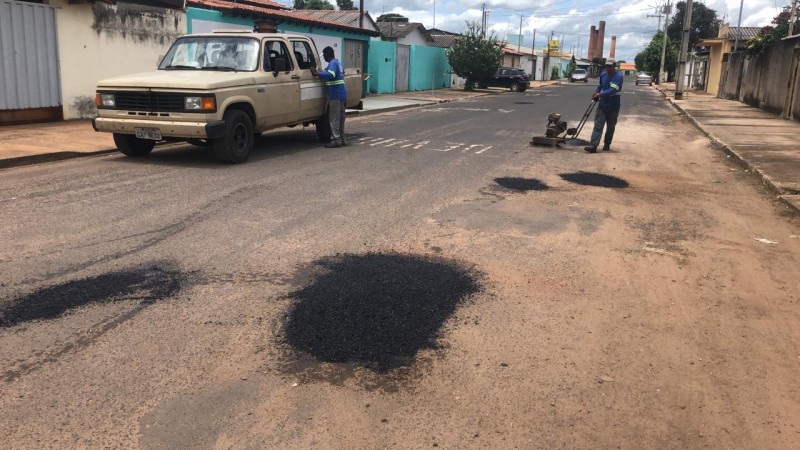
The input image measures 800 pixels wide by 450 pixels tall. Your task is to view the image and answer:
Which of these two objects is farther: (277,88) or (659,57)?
(659,57)

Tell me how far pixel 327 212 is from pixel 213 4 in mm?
14200

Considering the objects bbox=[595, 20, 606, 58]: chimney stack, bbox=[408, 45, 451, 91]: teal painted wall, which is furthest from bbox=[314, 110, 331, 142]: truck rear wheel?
bbox=[595, 20, 606, 58]: chimney stack

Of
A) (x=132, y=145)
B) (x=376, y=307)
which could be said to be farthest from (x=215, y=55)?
(x=376, y=307)

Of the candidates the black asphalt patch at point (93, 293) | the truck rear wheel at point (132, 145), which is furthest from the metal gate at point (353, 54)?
the black asphalt patch at point (93, 293)

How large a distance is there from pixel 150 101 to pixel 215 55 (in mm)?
1499

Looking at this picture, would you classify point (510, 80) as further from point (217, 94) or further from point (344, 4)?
point (344, 4)

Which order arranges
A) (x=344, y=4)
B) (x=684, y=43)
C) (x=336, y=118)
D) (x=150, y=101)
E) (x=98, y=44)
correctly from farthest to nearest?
(x=344, y=4) < (x=684, y=43) < (x=98, y=44) < (x=336, y=118) < (x=150, y=101)

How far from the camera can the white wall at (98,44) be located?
1384 cm

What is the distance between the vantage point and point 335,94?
1159 cm

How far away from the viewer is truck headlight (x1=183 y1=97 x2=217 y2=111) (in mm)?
9055

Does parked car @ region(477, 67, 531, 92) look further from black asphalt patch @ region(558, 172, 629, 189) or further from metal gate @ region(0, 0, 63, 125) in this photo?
black asphalt patch @ region(558, 172, 629, 189)

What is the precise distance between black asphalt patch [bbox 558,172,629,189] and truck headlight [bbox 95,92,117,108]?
22.8 feet

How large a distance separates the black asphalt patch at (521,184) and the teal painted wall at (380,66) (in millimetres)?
21483

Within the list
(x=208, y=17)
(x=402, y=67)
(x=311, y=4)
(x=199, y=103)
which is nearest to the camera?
(x=199, y=103)
